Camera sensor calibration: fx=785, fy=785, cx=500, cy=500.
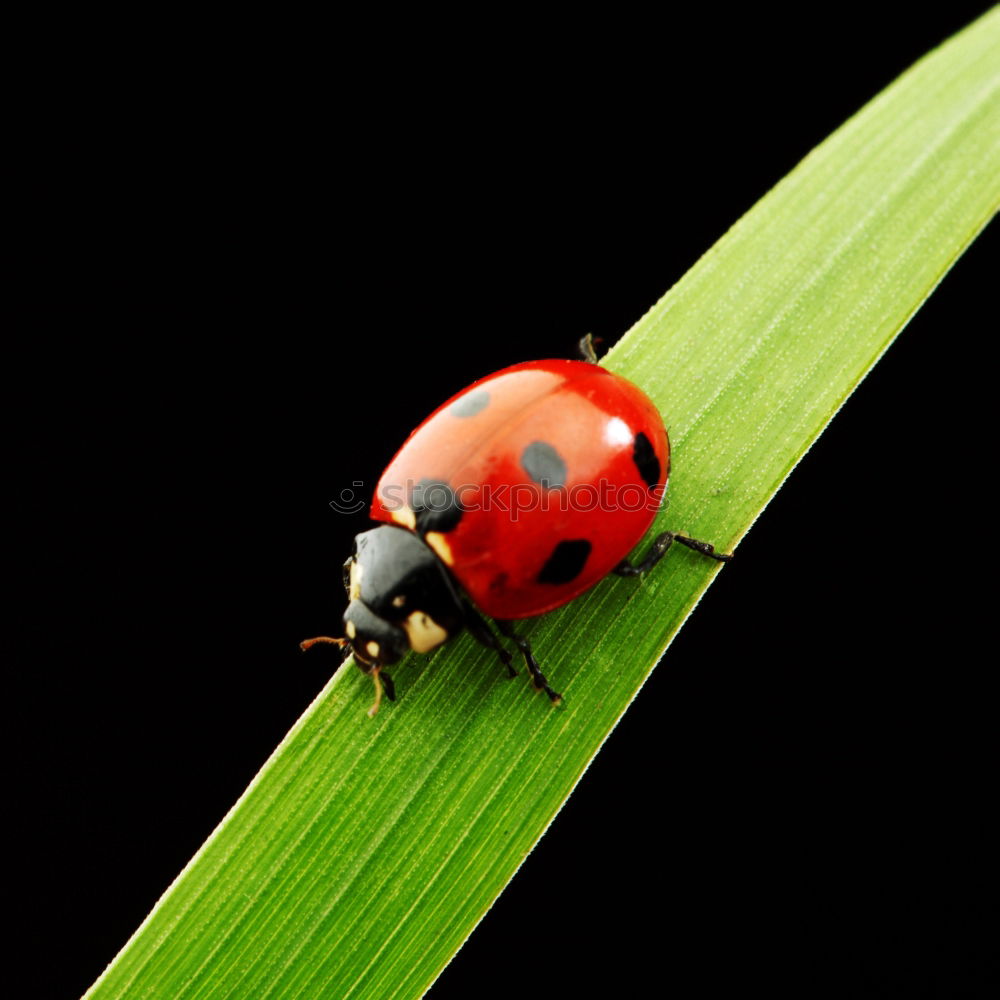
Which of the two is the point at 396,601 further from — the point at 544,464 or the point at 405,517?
the point at 544,464

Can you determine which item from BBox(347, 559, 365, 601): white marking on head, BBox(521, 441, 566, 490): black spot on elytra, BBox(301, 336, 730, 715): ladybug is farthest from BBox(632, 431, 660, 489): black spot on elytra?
BBox(347, 559, 365, 601): white marking on head

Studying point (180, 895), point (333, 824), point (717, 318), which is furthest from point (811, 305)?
point (180, 895)

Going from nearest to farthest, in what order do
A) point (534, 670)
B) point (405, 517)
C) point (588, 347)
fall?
point (534, 670) → point (405, 517) → point (588, 347)

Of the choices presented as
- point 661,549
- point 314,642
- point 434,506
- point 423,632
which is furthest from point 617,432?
point 314,642

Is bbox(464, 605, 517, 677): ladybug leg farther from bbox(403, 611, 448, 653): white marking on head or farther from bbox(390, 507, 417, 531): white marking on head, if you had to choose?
bbox(390, 507, 417, 531): white marking on head

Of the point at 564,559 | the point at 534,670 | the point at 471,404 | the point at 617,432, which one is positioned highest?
the point at 471,404

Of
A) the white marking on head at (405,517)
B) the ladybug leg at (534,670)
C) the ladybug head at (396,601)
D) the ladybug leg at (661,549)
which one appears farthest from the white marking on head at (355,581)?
the ladybug leg at (661,549)

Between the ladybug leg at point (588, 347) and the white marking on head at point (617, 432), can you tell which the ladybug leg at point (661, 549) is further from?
the ladybug leg at point (588, 347)
